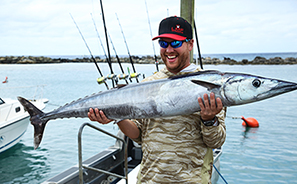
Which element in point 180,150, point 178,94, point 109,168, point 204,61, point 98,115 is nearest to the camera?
point 178,94

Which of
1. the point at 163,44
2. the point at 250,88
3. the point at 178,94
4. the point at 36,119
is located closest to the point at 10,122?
the point at 36,119

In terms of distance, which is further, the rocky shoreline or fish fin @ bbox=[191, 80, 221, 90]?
the rocky shoreline

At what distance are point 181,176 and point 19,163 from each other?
26.7 ft

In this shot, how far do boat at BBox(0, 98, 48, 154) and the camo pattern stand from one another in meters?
7.26

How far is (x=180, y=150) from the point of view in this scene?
Result: 76.8 inches

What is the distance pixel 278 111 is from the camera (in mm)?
16297

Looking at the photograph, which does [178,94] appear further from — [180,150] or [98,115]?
[98,115]

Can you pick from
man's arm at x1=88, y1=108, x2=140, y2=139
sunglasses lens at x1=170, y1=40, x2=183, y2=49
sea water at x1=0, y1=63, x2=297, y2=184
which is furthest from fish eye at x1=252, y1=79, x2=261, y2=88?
sea water at x1=0, y1=63, x2=297, y2=184

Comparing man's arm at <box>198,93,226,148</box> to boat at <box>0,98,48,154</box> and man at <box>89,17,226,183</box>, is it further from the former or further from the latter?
boat at <box>0,98,48,154</box>

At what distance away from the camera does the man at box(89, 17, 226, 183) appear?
1.93 m

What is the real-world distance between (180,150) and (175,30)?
0.88 meters

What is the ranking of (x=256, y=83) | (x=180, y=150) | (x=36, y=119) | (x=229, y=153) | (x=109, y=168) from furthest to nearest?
(x=229, y=153), (x=109, y=168), (x=36, y=119), (x=180, y=150), (x=256, y=83)

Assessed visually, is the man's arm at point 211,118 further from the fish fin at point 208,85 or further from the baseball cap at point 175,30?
the baseball cap at point 175,30

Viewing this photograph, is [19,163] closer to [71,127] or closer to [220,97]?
[71,127]
